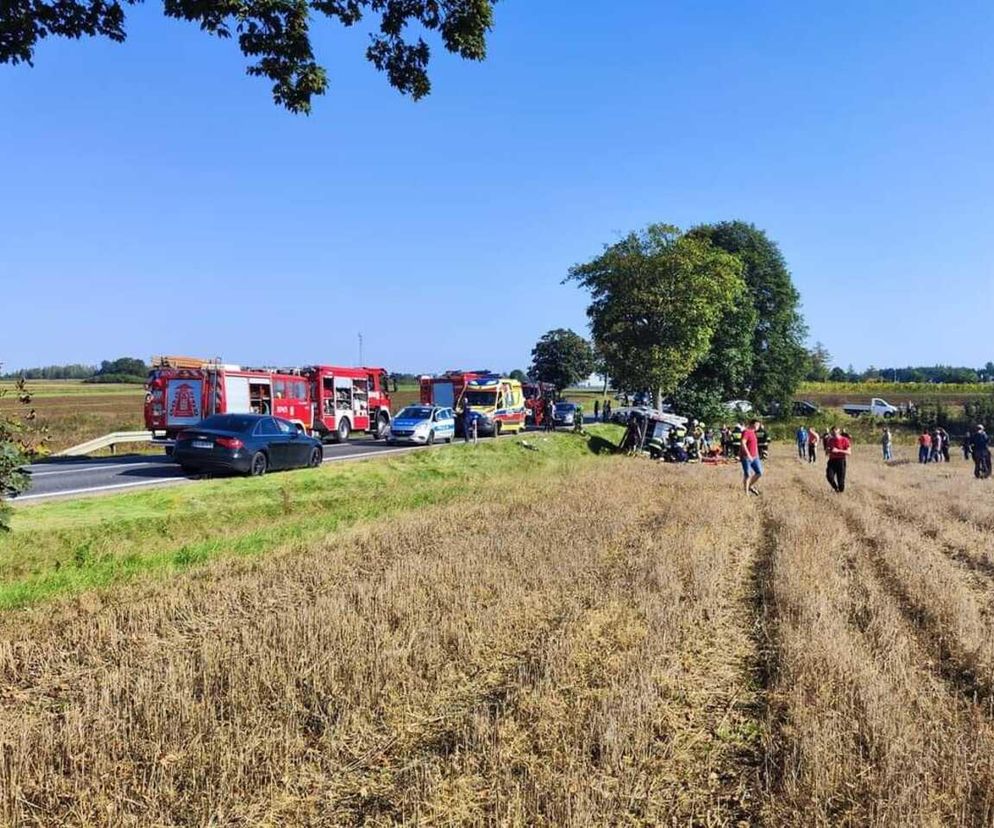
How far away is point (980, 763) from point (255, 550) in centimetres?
845

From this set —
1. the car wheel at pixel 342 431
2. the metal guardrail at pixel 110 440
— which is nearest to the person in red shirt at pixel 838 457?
the car wheel at pixel 342 431

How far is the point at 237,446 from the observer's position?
14883 millimetres

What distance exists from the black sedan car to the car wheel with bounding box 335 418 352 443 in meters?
11.1

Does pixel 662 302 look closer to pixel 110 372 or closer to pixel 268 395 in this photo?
pixel 268 395

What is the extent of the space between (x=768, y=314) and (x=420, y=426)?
36753 millimetres

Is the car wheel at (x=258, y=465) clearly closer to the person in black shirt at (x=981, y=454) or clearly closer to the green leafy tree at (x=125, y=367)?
the person in black shirt at (x=981, y=454)

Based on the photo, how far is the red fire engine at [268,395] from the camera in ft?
67.7

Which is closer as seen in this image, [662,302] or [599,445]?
[599,445]

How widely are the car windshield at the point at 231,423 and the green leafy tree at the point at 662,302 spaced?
72.5ft

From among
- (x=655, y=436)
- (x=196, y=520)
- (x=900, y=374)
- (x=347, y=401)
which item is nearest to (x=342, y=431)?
(x=347, y=401)

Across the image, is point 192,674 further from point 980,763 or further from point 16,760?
point 980,763

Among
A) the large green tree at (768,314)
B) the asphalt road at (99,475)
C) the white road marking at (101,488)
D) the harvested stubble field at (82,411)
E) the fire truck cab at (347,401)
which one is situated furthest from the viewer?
the large green tree at (768,314)

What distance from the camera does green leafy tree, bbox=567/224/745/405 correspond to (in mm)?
33281

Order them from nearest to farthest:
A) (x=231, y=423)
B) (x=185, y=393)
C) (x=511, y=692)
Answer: (x=511, y=692), (x=231, y=423), (x=185, y=393)
